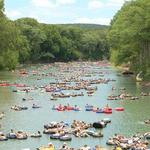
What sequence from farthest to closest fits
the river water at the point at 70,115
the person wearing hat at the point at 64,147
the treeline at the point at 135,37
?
the treeline at the point at 135,37 < the river water at the point at 70,115 < the person wearing hat at the point at 64,147

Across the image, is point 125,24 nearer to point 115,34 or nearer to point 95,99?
point 115,34

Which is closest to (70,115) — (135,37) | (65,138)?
(65,138)

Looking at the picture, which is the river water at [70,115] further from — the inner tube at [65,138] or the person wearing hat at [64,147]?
the person wearing hat at [64,147]

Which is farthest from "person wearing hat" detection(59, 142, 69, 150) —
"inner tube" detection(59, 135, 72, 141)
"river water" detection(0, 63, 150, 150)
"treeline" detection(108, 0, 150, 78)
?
"treeline" detection(108, 0, 150, 78)

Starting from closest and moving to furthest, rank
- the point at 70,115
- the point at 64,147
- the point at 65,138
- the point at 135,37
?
the point at 64,147, the point at 65,138, the point at 70,115, the point at 135,37

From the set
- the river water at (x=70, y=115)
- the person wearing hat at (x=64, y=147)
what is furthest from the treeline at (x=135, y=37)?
the person wearing hat at (x=64, y=147)

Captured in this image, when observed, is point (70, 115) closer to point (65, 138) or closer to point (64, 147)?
point (65, 138)

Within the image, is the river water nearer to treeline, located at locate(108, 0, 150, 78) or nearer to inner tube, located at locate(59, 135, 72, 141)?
inner tube, located at locate(59, 135, 72, 141)

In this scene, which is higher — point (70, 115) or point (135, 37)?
point (135, 37)

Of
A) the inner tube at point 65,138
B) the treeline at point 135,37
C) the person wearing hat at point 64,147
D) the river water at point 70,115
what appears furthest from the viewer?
the treeline at point 135,37

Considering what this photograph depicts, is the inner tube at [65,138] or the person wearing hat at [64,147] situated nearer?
the person wearing hat at [64,147]
